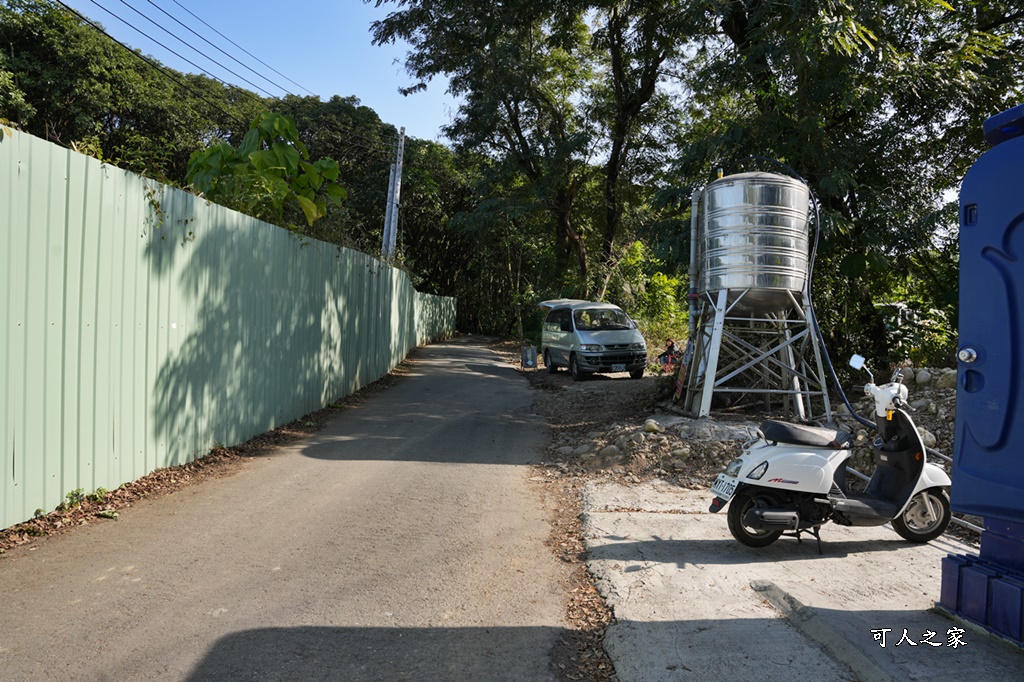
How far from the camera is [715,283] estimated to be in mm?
9984

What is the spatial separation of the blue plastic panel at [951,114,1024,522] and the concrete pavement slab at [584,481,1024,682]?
A: 76 centimetres

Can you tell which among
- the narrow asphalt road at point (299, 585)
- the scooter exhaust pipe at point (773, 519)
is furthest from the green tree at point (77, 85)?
the scooter exhaust pipe at point (773, 519)

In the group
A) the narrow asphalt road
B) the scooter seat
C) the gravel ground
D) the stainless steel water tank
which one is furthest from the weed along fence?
the stainless steel water tank

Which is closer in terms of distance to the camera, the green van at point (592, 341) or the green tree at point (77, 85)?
the green van at point (592, 341)

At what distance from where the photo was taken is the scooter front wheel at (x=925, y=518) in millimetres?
5465

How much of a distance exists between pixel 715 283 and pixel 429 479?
494 centimetres

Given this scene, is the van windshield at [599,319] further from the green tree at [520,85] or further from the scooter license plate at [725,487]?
the scooter license plate at [725,487]

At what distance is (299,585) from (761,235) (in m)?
7.50

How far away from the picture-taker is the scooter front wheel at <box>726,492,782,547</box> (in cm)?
540

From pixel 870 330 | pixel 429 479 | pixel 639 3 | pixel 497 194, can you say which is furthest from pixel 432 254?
pixel 429 479

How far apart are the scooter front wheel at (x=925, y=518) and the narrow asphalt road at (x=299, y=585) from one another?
8.94ft

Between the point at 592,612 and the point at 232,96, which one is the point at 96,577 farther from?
the point at 232,96

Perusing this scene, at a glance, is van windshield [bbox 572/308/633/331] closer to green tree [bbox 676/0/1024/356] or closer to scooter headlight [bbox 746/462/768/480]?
green tree [bbox 676/0/1024/356]

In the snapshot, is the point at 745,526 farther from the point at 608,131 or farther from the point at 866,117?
the point at 608,131
